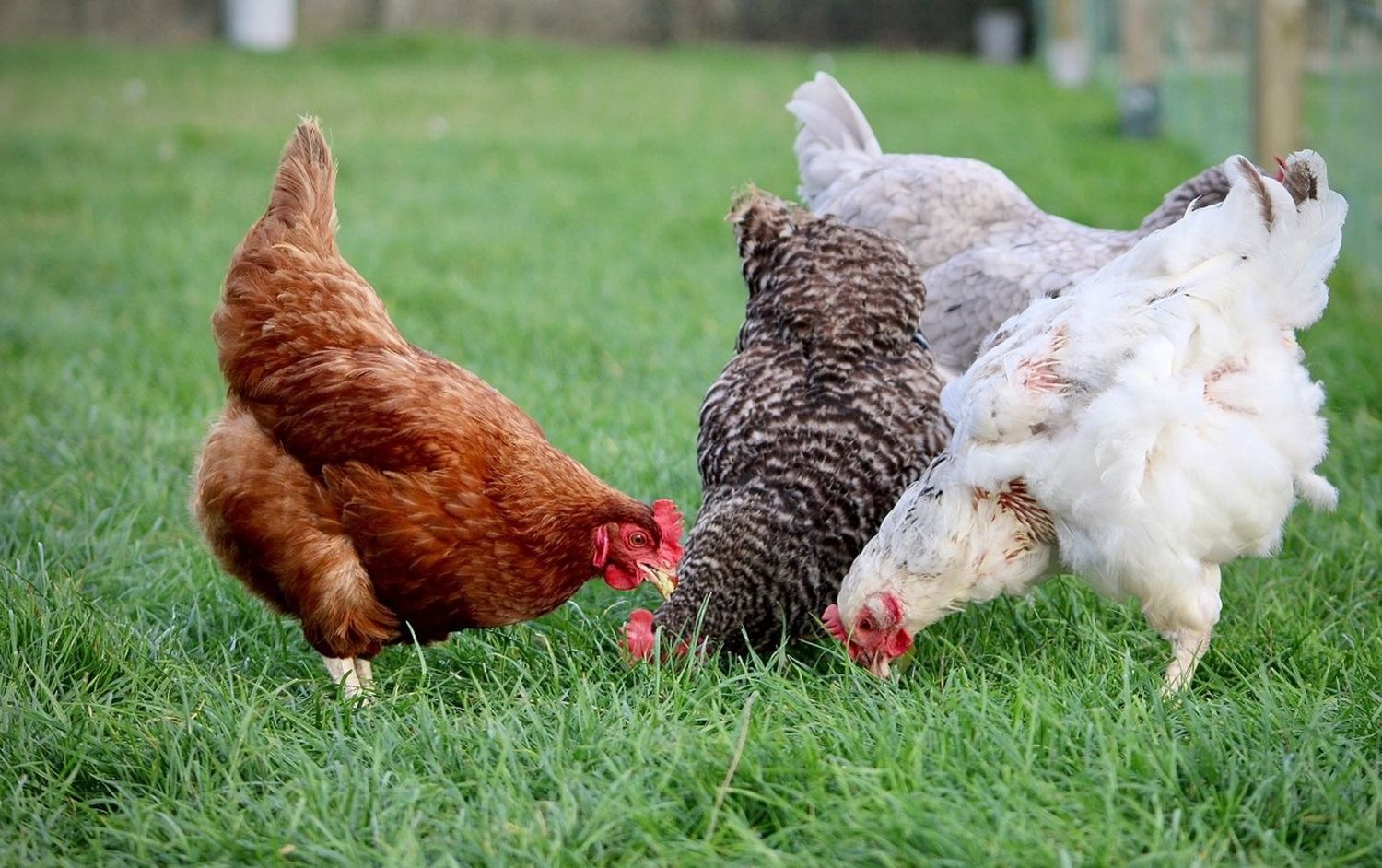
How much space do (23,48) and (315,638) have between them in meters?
14.0

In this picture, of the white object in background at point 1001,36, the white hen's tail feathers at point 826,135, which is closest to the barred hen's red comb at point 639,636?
the white hen's tail feathers at point 826,135

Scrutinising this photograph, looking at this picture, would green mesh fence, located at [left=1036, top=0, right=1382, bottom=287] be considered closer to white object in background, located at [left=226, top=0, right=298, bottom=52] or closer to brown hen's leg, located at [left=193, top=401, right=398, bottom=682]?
brown hen's leg, located at [left=193, top=401, right=398, bottom=682]

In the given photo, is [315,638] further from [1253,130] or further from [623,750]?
[1253,130]

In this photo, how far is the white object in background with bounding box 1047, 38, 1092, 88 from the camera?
14.7 meters

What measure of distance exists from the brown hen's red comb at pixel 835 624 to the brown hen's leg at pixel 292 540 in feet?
3.25

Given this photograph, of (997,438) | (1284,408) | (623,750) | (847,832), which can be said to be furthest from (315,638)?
(1284,408)

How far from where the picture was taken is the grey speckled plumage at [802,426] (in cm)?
314

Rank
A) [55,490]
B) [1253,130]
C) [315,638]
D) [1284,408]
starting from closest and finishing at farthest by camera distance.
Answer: [1284,408]
[315,638]
[55,490]
[1253,130]

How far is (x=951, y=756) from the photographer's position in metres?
2.41

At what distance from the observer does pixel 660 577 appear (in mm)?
3047

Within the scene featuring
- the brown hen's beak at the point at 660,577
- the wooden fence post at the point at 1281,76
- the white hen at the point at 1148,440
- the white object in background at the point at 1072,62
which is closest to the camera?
the white hen at the point at 1148,440

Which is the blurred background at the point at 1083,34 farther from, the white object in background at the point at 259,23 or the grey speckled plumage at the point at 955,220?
the grey speckled plumage at the point at 955,220

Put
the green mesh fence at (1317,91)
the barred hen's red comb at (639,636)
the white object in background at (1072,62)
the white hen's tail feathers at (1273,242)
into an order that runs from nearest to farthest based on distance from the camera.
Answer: the white hen's tail feathers at (1273,242) → the barred hen's red comb at (639,636) → the green mesh fence at (1317,91) → the white object in background at (1072,62)

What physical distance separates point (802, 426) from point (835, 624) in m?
0.51
